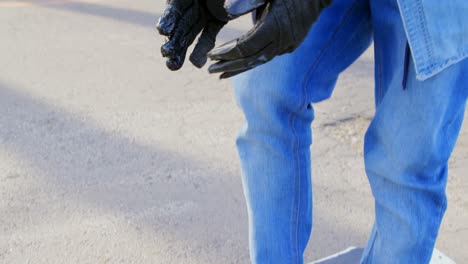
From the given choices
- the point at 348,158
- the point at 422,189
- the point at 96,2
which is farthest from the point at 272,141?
the point at 96,2

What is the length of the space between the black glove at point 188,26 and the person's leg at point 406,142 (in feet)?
1.11

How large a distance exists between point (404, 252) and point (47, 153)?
1.55m

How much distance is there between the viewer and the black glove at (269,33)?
1.10 metres

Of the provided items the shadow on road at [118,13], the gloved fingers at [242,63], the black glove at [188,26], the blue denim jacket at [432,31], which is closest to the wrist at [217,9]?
the black glove at [188,26]

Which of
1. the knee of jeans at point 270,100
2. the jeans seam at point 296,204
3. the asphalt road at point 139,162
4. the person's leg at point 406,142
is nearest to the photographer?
the person's leg at point 406,142

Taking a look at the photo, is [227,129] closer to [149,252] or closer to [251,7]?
[149,252]

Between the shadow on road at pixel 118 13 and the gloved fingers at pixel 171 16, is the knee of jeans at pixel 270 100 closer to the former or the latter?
the gloved fingers at pixel 171 16

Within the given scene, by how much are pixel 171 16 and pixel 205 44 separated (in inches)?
4.2

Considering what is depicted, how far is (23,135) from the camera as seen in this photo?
8.54 ft

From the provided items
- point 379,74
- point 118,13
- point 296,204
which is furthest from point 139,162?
point 118,13

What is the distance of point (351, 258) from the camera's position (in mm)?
1856

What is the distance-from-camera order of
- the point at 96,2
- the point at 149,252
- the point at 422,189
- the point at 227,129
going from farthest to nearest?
the point at 96,2 → the point at 227,129 → the point at 149,252 → the point at 422,189

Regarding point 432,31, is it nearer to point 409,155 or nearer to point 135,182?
point 409,155

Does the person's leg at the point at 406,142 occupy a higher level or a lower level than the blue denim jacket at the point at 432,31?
lower
